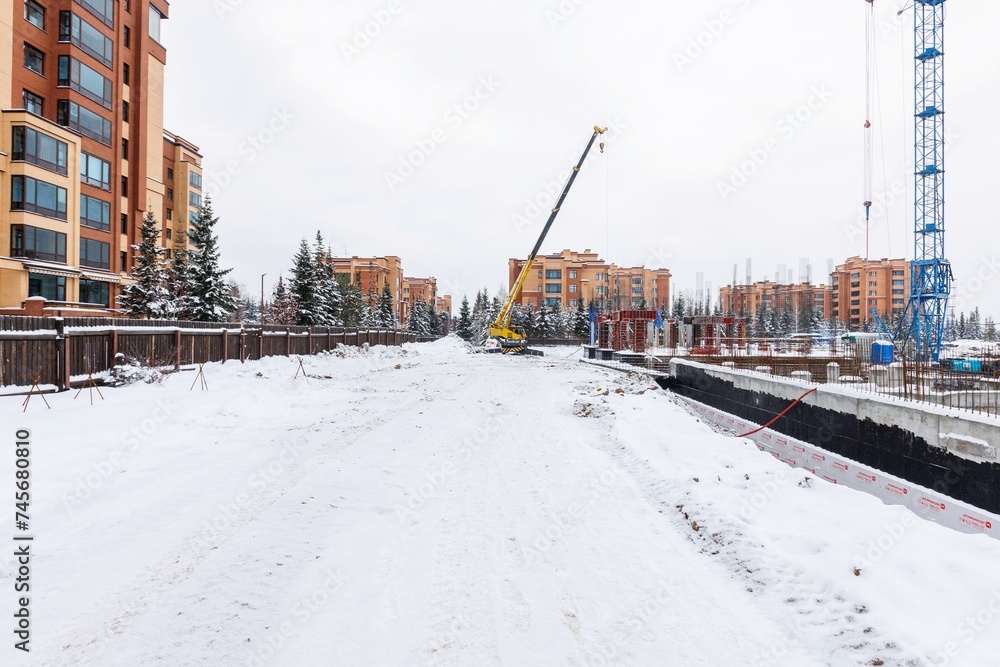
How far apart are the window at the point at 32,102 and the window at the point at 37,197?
4394 millimetres

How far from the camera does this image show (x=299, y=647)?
3234 millimetres

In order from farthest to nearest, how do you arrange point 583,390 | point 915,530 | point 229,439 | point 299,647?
point 583,390, point 229,439, point 915,530, point 299,647

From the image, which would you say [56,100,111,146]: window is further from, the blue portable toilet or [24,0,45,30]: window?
the blue portable toilet

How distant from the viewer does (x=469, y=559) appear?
14.9 feet

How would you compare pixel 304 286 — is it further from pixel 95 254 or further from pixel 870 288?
pixel 870 288

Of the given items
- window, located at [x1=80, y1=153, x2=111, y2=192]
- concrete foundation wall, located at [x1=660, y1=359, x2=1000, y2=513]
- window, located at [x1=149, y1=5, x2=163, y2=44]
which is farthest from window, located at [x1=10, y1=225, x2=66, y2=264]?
concrete foundation wall, located at [x1=660, y1=359, x2=1000, y2=513]

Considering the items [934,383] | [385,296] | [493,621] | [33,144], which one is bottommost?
[493,621]

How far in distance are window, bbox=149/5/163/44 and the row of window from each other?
1784cm

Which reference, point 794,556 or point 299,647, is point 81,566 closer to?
point 299,647

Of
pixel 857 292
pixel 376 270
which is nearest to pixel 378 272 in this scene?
pixel 376 270

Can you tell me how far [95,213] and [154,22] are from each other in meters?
17.0

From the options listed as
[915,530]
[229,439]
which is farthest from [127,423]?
[915,530]

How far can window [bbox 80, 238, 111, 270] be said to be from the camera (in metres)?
31.4

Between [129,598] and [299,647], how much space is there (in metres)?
1.48
